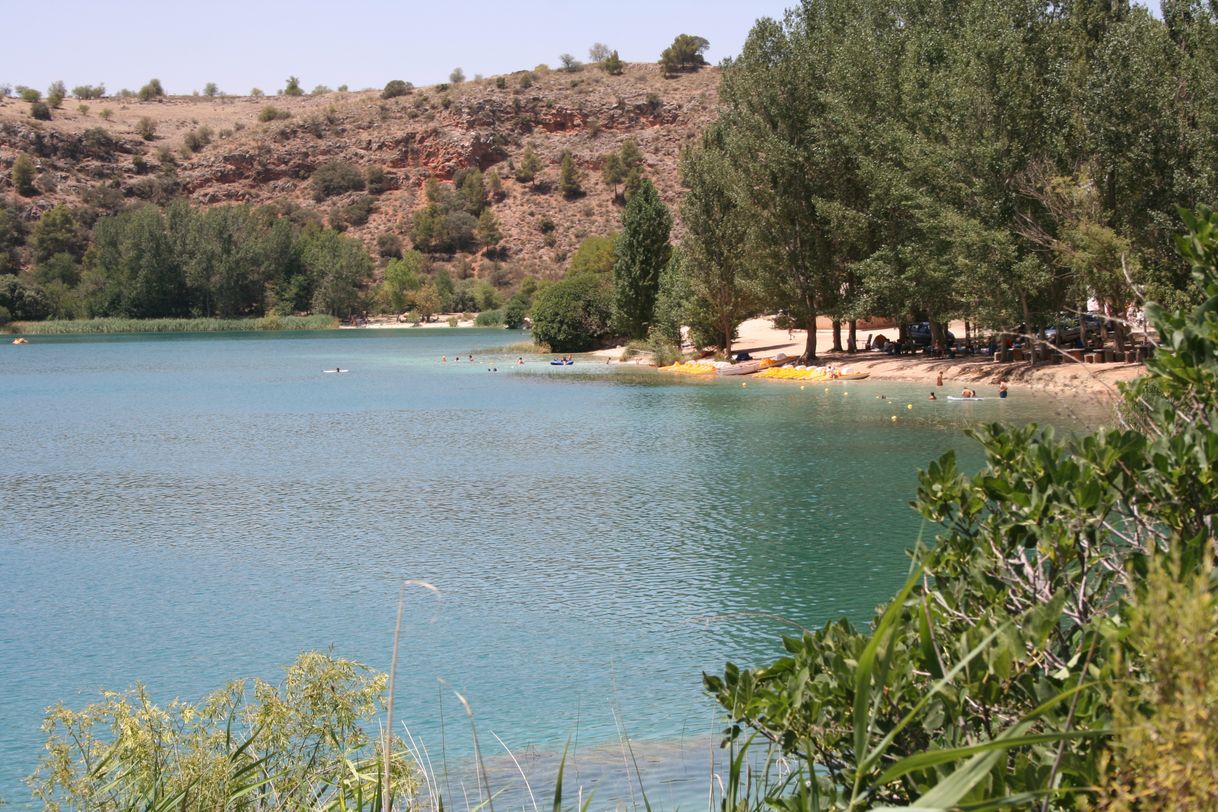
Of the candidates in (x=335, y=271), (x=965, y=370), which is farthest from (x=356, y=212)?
(x=965, y=370)

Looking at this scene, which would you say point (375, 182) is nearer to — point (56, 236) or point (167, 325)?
point (56, 236)

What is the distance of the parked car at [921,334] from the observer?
4241 cm

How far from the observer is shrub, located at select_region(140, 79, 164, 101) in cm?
15625

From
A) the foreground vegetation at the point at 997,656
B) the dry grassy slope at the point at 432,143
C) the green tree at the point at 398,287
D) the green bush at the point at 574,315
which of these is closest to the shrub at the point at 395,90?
the dry grassy slope at the point at 432,143

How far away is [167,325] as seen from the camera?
97.9m

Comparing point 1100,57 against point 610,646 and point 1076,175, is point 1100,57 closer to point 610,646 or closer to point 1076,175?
point 1076,175

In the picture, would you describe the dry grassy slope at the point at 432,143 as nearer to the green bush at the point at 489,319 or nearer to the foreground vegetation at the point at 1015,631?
the green bush at the point at 489,319

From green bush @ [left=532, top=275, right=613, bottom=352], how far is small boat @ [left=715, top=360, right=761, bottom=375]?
15.0m

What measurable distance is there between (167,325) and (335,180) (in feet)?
110

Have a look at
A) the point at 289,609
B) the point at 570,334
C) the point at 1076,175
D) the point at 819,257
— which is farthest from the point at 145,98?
the point at 289,609

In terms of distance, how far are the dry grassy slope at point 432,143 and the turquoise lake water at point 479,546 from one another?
287 ft

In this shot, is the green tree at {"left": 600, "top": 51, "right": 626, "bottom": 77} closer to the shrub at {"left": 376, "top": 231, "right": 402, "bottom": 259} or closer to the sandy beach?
the shrub at {"left": 376, "top": 231, "right": 402, "bottom": 259}

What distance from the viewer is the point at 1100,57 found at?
29.0 metres

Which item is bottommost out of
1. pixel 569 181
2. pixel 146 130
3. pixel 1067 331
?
pixel 1067 331
